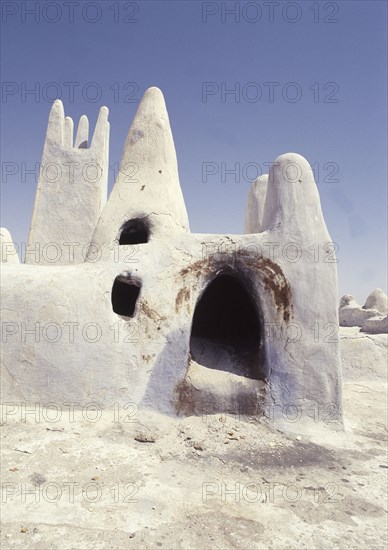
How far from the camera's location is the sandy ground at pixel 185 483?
3773mm

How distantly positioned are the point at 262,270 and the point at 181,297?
1.52 m

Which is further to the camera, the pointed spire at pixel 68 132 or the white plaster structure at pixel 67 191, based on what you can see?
the pointed spire at pixel 68 132

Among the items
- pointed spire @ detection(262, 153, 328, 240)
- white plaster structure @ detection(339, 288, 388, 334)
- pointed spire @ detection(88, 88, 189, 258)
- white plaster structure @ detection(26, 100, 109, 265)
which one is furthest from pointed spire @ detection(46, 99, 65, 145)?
white plaster structure @ detection(339, 288, 388, 334)

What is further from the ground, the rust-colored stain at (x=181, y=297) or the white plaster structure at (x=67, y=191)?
the white plaster structure at (x=67, y=191)

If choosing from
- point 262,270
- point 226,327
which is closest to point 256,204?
point 226,327

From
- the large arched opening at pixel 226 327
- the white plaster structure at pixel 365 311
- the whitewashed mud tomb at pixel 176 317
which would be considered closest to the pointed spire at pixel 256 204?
the large arched opening at pixel 226 327

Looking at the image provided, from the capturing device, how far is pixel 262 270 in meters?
6.92

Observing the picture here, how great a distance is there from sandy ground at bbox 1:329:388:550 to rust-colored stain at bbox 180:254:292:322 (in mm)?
1942

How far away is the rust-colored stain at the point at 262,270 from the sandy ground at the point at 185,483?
1.94 meters

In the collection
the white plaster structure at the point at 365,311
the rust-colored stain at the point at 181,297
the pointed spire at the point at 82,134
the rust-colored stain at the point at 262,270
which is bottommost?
the white plaster structure at the point at 365,311

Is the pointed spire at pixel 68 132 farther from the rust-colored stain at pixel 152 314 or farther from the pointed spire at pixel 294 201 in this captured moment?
the rust-colored stain at pixel 152 314

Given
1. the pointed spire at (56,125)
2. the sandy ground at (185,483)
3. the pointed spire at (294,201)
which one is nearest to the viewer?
the sandy ground at (185,483)

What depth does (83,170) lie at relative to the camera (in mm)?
12836

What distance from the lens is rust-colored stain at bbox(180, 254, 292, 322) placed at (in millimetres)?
6766
